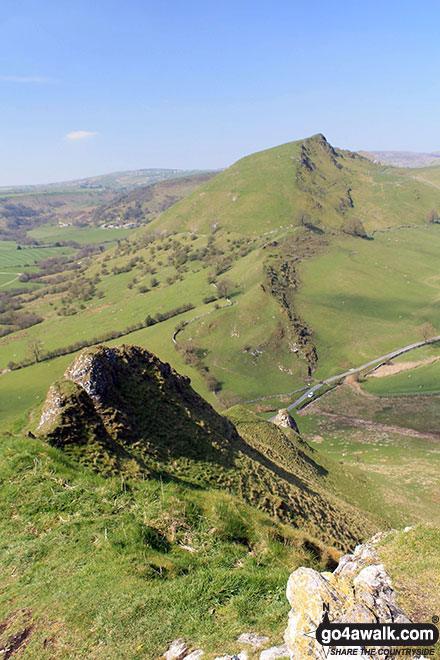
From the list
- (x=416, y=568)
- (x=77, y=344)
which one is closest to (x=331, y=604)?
(x=416, y=568)

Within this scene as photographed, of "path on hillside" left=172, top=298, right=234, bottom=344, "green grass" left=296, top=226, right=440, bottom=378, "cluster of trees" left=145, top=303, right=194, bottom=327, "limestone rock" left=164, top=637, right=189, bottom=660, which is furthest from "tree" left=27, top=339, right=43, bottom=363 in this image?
"limestone rock" left=164, top=637, right=189, bottom=660

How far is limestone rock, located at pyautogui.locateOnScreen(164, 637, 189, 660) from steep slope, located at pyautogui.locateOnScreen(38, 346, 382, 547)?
10225 millimetres

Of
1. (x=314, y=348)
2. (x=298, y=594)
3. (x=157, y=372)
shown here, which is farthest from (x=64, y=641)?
(x=314, y=348)

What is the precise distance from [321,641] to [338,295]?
566 ft

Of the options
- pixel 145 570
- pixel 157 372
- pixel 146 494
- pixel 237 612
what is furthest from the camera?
pixel 157 372

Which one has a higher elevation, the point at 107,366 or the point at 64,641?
the point at 107,366

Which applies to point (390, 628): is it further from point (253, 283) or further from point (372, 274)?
point (372, 274)

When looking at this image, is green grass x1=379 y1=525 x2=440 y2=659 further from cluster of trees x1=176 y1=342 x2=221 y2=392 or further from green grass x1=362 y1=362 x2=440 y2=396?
cluster of trees x1=176 y1=342 x2=221 y2=392

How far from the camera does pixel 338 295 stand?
558 ft

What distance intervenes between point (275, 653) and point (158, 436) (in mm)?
17926

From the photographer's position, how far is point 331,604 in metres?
8.89

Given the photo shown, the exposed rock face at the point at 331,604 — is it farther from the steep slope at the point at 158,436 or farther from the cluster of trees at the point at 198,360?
the cluster of trees at the point at 198,360

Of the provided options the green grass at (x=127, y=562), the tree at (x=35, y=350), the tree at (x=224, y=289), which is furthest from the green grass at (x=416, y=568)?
the tree at (x=224, y=289)

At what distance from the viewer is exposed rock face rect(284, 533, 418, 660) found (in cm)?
828
